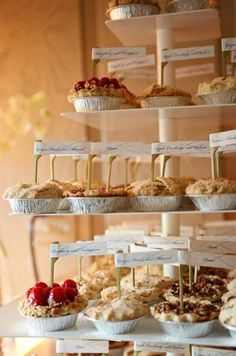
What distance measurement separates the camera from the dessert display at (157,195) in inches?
77.7

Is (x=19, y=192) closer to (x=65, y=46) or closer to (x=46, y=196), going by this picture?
(x=46, y=196)

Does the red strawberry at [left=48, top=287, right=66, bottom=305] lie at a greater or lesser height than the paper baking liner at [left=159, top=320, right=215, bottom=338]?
greater

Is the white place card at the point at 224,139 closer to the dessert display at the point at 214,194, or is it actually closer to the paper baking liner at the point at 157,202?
the dessert display at the point at 214,194

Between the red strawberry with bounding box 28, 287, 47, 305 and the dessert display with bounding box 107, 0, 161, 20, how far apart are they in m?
1.12

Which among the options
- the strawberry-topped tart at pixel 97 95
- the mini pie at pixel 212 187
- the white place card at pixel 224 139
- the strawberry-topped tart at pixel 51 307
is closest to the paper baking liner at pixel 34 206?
the strawberry-topped tart at pixel 51 307

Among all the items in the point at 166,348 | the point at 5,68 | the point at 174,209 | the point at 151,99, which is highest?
the point at 5,68

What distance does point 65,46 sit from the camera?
3242 millimetres

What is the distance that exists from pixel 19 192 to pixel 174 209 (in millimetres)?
554

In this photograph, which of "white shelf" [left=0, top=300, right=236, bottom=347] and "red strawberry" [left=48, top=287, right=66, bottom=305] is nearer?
"white shelf" [left=0, top=300, right=236, bottom=347]

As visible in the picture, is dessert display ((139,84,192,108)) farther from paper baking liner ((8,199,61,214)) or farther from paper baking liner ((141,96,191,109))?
paper baking liner ((8,199,61,214))

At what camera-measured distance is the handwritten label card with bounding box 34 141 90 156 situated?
1.97 meters

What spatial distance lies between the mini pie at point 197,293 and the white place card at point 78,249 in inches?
11.2

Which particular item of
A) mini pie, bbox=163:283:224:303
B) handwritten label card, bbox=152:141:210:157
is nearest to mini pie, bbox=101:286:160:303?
mini pie, bbox=163:283:224:303

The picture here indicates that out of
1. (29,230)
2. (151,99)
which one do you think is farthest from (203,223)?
(151,99)
